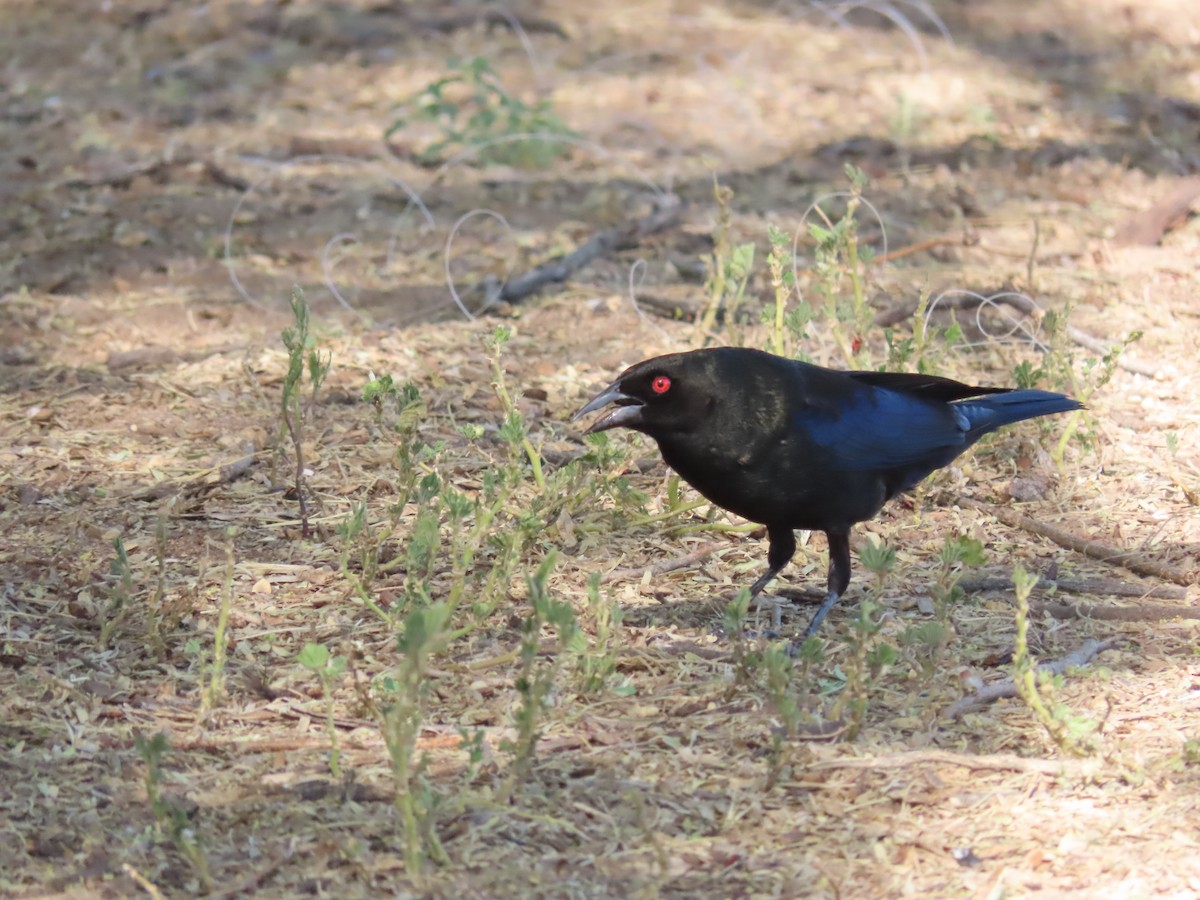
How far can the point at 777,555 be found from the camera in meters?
4.52

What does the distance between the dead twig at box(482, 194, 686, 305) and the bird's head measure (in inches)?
89.4

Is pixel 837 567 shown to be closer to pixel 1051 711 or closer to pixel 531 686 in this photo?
pixel 1051 711

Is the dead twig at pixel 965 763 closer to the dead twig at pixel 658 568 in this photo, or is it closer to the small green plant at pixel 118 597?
the dead twig at pixel 658 568

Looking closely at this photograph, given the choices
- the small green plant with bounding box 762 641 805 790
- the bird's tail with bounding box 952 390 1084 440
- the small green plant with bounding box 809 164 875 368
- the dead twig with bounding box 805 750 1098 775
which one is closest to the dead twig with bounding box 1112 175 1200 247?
the small green plant with bounding box 809 164 875 368

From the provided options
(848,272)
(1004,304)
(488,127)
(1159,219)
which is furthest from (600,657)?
(488,127)

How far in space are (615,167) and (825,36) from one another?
10.6 ft

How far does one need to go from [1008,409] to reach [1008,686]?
3.72 ft

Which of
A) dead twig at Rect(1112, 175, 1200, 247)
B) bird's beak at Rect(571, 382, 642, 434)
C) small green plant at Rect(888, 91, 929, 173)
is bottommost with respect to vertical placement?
small green plant at Rect(888, 91, 929, 173)

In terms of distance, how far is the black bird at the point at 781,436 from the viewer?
13.9 ft

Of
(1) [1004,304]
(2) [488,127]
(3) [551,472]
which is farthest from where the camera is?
(2) [488,127]

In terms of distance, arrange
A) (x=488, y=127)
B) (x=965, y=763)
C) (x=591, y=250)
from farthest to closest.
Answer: (x=488, y=127) < (x=591, y=250) < (x=965, y=763)

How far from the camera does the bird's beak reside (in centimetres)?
432

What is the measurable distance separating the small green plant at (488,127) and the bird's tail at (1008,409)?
140 inches

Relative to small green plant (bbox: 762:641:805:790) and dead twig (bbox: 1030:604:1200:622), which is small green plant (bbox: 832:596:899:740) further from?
dead twig (bbox: 1030:604:1200:622)
